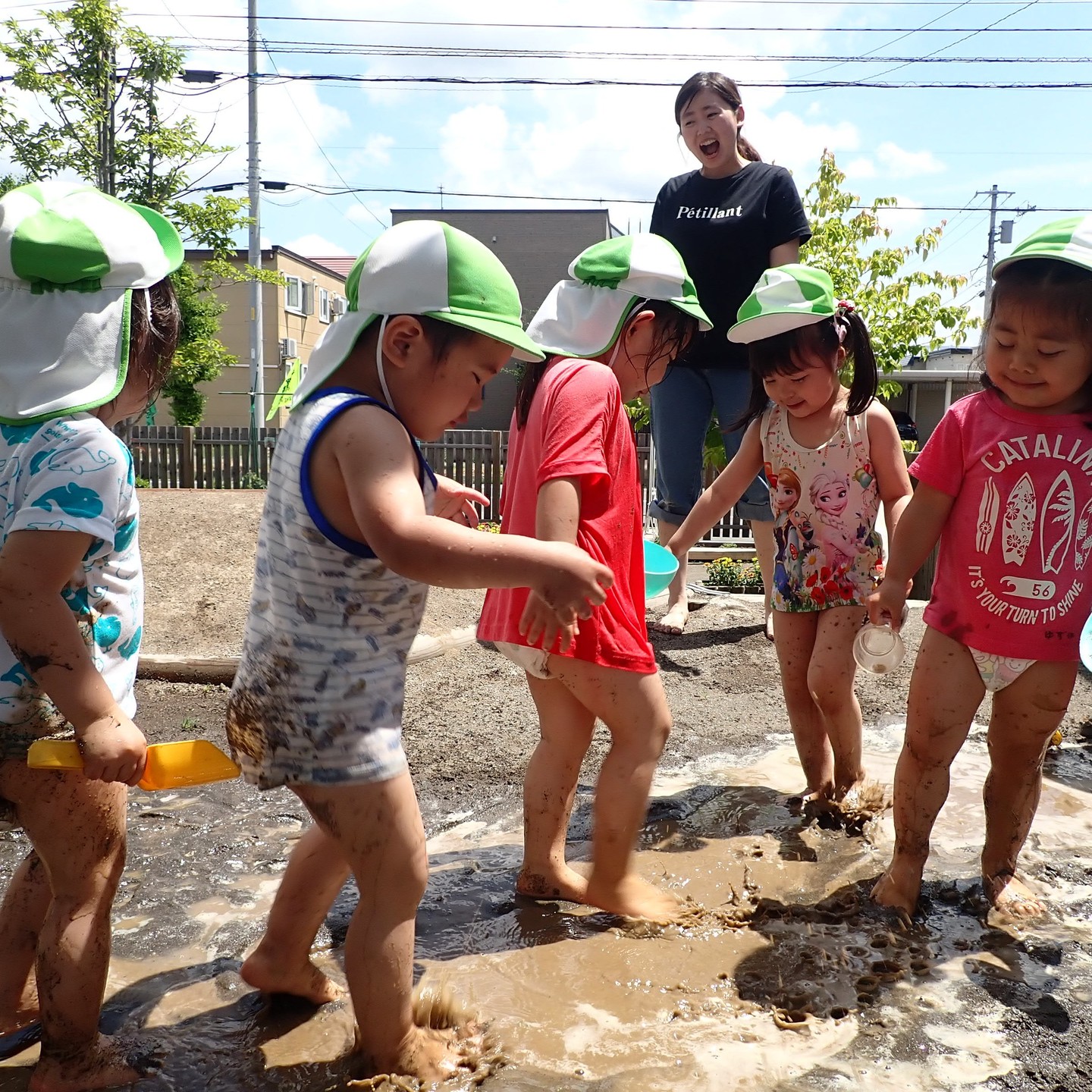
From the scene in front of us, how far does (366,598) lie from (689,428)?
3439 millimetres

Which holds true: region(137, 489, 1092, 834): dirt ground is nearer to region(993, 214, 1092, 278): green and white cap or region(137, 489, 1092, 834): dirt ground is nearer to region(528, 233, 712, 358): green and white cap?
region(528, 233, 712, 358): green and white cap

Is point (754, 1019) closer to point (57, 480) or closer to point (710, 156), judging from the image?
point (57, 480)

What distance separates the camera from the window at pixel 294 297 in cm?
3294

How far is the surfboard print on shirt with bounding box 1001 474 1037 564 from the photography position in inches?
97.3

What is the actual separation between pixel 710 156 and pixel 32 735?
4.09 metres

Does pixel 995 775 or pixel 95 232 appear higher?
pixel 95 232

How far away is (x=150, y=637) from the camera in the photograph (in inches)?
197

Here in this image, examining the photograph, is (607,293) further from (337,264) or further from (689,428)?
(337,264)

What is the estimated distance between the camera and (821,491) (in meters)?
3.21

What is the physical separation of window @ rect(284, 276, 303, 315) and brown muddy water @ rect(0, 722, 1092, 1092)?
104ft

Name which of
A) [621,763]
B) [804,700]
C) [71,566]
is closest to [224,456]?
[804,700]

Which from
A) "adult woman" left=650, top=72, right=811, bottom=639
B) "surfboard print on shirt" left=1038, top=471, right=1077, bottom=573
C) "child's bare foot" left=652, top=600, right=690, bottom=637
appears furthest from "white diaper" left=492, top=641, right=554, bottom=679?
"child's bare foot" left=652, top=600, right=690, bottom=637

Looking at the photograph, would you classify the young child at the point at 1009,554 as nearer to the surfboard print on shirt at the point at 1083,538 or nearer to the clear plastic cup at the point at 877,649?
the surfboard print on shirt at the point at 1083,538

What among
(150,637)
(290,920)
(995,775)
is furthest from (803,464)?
(150,637)
